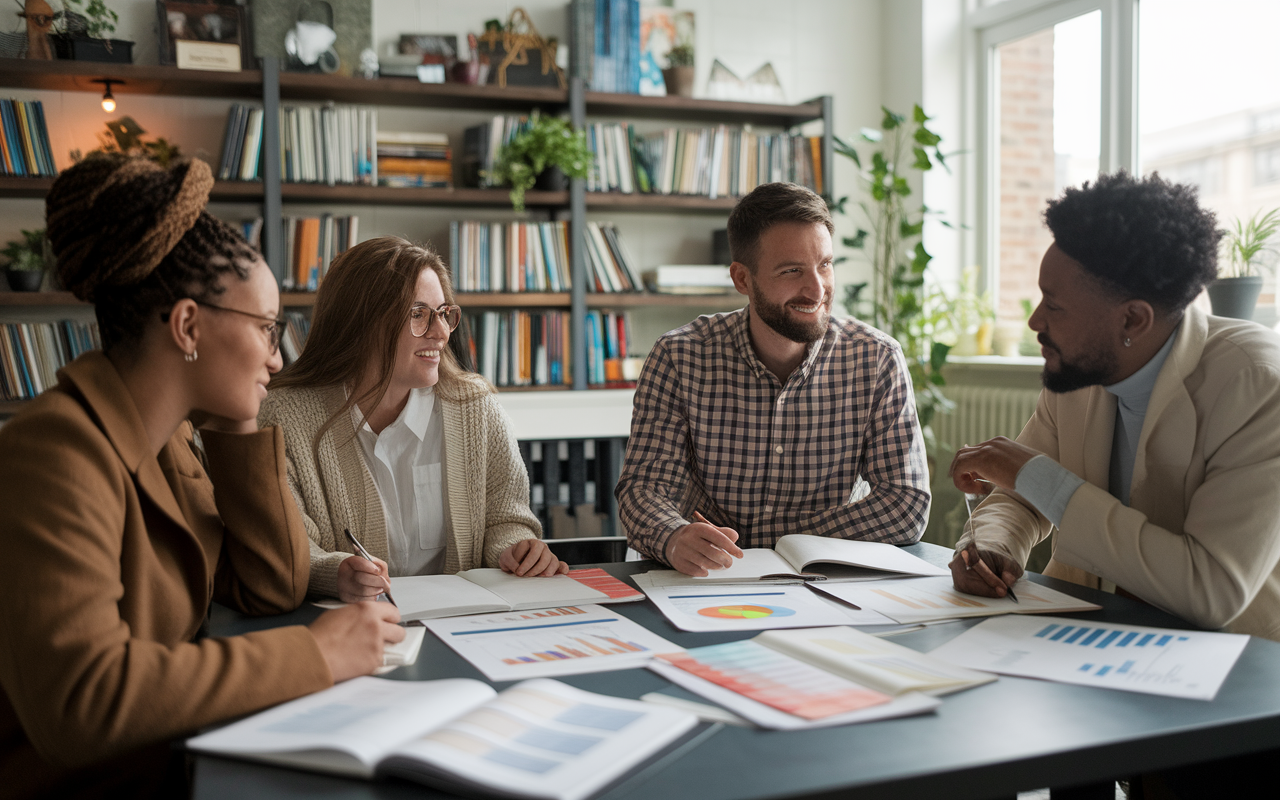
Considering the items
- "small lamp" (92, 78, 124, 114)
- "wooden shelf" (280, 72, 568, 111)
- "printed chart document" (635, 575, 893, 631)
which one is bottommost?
"printed chart document" (635, 575, 893, 631)

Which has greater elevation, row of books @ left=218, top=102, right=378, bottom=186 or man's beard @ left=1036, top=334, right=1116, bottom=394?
row of books @ left=218, top=102, right=378, bottom=186

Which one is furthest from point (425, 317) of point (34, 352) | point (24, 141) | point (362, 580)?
point (24, 141)

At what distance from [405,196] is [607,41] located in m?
1.01

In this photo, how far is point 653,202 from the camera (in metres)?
3.73

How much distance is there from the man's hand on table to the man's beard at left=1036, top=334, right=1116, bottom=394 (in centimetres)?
58

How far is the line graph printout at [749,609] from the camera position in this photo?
1223 mm

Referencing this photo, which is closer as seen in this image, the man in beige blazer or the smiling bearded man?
the man in beige blazer

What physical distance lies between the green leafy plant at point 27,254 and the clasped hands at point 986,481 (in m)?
3.09

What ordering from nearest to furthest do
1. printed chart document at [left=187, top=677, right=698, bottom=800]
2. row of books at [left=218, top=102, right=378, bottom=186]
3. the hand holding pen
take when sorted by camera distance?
printed chart document at [left=187, top=677, right=698, bottom=800] → the hand holding pen → row of books at [left=218, top=102, right=378, bottom=186]

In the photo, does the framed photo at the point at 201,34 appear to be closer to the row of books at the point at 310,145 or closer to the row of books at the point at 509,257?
the row of books at the point at 310,145

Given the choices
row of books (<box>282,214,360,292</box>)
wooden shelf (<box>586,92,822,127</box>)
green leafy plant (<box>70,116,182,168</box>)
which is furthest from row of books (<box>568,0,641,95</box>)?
green leafy plant (<box>70,116,182,168</box>)

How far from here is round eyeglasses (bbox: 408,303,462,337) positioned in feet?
5.83

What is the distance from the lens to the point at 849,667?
1017 mm

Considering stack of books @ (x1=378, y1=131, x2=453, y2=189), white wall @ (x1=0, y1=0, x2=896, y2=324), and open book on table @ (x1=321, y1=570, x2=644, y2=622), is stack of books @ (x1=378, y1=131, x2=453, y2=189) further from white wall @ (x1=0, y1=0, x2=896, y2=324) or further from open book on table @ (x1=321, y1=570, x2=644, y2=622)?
open book on table @ (x1=321, y1=570, x2=644, y2=622)
